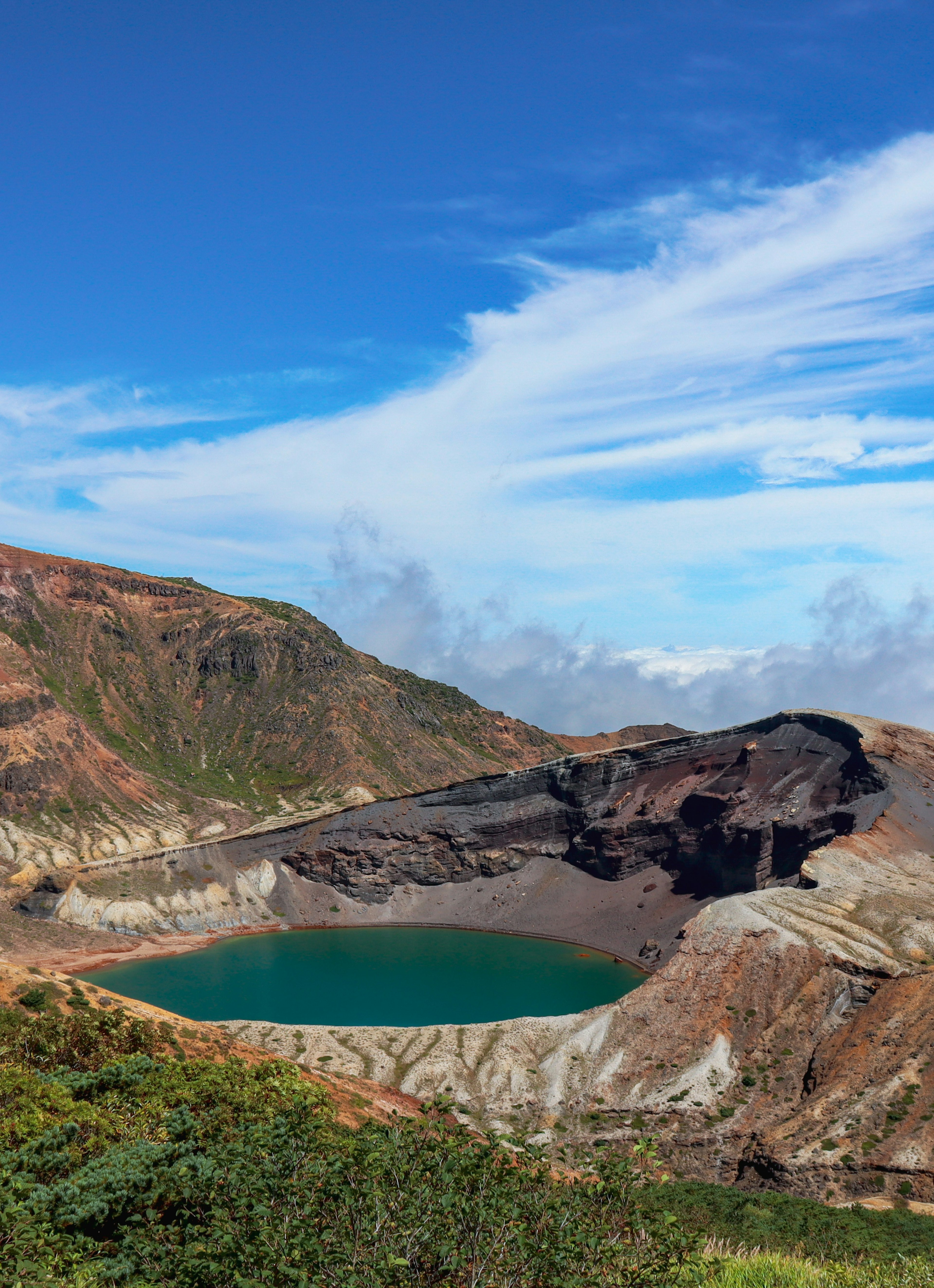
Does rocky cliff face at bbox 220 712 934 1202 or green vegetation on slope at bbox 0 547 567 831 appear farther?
green vegetation on slope at bbox 0 547 567 831

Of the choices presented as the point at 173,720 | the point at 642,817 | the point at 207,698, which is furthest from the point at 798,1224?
the point at 207,698

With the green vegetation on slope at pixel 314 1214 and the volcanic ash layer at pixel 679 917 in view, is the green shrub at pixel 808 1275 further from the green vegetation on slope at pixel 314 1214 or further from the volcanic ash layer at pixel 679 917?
the volcanic ash layer at pixel 679 917

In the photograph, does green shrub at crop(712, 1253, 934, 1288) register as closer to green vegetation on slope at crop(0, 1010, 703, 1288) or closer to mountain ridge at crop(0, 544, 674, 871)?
green vegetation on slope at crop(0, 1010, 703, 1288)

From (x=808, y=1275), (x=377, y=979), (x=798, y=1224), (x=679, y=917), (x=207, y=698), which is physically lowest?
(x=377, y=979)

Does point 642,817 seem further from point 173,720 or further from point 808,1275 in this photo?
point 173,720

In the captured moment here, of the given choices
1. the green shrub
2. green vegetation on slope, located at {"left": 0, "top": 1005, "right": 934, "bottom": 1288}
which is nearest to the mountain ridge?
green vegetation on slope, located at {"left": 0, "top": 1005, "right": 934, "bottom": 1288}

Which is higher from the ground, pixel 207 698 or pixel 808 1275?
pixel 207 698

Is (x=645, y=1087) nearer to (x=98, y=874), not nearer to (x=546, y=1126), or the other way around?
(x=546, y=1126)

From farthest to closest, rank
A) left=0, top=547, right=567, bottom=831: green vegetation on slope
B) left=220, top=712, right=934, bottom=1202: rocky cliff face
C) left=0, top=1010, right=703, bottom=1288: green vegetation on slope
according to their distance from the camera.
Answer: left=0, top=547, right=567, bottom=831: green vegetation on slope
left=220, top=712, right=934, bottom=1202: rocky cliff face
left=0, top=1010, right=703, bottom=1288: green vegetation on slope
